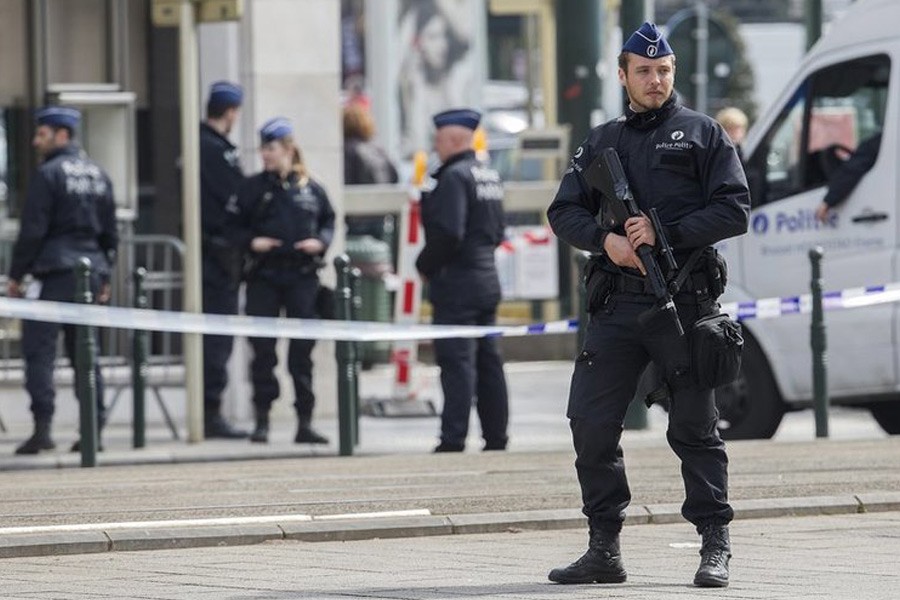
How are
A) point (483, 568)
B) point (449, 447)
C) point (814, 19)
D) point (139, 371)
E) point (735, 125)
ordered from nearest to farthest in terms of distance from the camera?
point (483, 568)
point (449, 447)
point (139, 371)
point (735, 125)
point (814, 19)

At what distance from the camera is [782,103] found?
13859mm

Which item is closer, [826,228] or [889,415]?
[826,228]

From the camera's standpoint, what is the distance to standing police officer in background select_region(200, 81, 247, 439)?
14.1m

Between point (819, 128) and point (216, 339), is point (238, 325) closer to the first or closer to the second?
point (216, 339)

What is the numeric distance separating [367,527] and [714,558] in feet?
6.08

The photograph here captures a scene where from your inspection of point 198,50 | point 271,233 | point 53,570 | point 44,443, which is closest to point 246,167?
point 198,50

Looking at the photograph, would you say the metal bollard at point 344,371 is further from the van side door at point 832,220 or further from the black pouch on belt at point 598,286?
the black pouch on belt at point 598,286

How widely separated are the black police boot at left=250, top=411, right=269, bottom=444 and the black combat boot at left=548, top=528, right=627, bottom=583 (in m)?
6.31

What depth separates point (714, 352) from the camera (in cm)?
752

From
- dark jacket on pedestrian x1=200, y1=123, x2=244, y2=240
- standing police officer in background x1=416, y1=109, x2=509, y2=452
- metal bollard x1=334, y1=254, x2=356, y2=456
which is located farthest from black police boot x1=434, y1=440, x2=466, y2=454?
dark jacket on pedestrian x1=200, y1=123, x2=244, y2=240

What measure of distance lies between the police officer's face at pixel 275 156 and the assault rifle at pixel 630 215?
6.19 metres

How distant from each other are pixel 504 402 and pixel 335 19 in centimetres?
361

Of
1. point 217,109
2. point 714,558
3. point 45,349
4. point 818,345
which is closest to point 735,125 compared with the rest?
point 818,345

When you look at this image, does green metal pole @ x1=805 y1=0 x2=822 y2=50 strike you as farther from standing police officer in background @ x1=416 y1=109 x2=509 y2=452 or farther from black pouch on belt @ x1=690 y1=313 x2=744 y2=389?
black pouch on belt @ x1=690 y1=313 x2=744 y2=389
